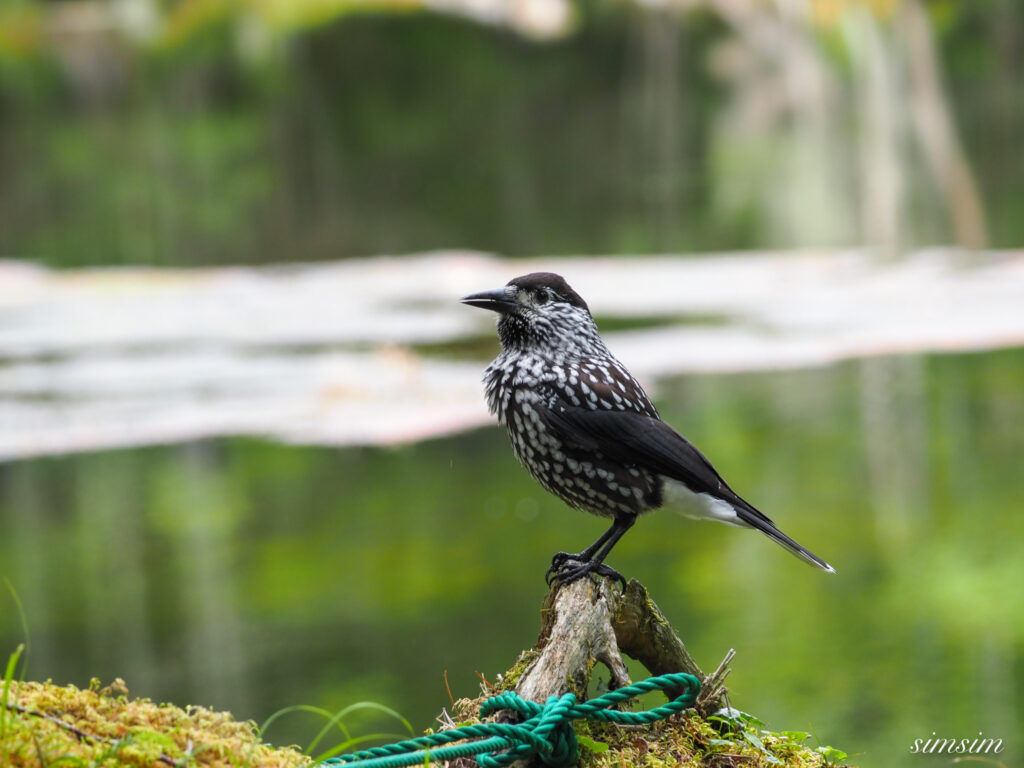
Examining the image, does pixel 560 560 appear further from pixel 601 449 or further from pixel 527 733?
pixel 527 733

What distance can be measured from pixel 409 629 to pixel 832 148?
613cm

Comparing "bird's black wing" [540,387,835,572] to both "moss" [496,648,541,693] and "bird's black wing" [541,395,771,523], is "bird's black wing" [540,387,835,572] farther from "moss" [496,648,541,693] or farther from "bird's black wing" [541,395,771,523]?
"moss" [496,648,541,693]

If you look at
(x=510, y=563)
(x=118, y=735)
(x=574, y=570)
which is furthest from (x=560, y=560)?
(x=510, y=563)

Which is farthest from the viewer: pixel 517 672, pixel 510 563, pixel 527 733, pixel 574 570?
pixel 510 563

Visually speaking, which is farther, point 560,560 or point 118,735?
point 560,560

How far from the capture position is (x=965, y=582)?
547 centimetres

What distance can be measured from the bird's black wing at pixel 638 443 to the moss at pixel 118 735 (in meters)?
0.86

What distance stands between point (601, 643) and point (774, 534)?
1.90 ft

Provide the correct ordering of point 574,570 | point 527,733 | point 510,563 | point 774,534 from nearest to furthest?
point 527,733 → point 574,570 → point 774,534 → point 510,563

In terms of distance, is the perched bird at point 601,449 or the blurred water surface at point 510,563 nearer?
the perched bird at point 601,449

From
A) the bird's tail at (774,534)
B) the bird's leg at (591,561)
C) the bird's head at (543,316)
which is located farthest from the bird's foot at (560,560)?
the bird's head at (543,316)

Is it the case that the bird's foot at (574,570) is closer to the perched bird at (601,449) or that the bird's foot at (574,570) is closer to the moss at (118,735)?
the perched bird at (601,449)

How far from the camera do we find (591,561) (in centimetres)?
209

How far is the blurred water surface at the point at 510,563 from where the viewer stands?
482 centimetres
